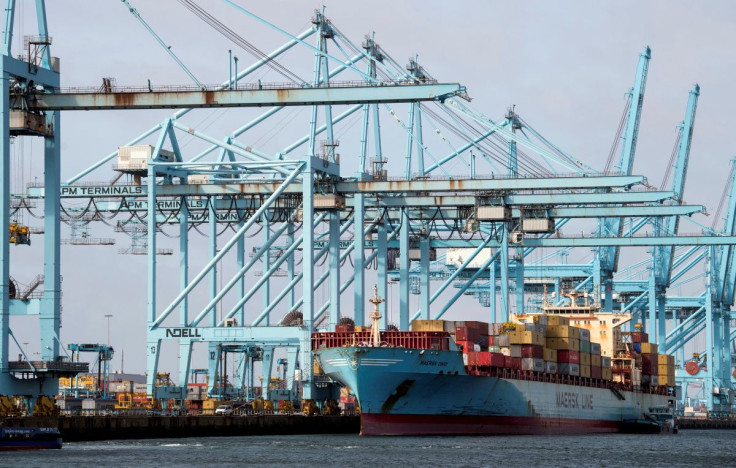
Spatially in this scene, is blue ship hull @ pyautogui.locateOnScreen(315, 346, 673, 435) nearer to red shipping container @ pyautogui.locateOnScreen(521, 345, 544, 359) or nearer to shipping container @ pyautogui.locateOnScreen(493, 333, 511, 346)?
red shipping container @ pyautogui.locateOnScreen(521, 345, 544, 359)

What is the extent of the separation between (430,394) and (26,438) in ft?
59.9

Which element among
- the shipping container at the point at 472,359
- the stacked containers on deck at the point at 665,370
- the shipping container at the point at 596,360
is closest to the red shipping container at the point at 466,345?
the shipping container at the point at 472,359

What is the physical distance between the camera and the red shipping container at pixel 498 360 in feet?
191

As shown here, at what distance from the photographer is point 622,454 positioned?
47844 mm

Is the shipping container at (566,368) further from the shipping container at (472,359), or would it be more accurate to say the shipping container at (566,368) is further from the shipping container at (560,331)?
the shipping container at (472,359)

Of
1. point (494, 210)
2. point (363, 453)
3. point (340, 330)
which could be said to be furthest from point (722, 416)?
point (363, 453)

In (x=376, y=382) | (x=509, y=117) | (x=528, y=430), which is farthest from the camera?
(x=509, y=117)

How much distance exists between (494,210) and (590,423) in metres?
12.0

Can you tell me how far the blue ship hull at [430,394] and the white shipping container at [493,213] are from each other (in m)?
8.43

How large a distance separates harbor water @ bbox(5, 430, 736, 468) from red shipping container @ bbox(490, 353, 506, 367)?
3.45 m

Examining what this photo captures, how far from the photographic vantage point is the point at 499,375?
194 ft

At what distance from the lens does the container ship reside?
179 feet

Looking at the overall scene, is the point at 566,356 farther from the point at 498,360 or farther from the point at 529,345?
the point at 498,360

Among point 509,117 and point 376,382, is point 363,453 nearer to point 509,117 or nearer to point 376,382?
point 376,382
